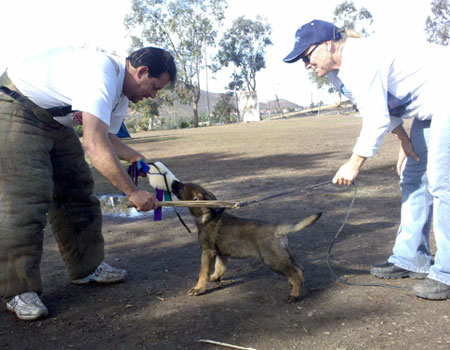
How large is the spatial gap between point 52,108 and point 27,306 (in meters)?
1.50

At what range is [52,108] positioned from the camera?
3.67 meters

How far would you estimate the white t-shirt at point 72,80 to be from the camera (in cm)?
333

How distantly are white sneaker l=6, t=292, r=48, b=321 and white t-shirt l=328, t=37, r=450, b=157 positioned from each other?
263 cm

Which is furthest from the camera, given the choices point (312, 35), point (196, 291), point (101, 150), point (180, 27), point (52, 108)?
point (180, 27)

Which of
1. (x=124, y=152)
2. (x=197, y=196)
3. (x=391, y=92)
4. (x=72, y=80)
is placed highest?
(x=72, y=80)

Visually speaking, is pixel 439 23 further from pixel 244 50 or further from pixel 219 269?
pixel 219 269

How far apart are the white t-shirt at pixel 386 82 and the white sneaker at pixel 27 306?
2633 millimetres

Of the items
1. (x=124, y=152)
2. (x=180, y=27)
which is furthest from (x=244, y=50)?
(x=124, y=152)

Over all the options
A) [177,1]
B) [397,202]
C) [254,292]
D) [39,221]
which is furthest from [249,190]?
[177,1]

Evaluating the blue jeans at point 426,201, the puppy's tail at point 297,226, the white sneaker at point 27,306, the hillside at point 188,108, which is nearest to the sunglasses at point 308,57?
the blue jeans at point 426,201

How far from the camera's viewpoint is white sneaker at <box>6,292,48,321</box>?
367cm

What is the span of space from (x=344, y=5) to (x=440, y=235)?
215 feet

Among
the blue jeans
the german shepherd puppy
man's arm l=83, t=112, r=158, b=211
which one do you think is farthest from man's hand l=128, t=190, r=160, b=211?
the blue jeans

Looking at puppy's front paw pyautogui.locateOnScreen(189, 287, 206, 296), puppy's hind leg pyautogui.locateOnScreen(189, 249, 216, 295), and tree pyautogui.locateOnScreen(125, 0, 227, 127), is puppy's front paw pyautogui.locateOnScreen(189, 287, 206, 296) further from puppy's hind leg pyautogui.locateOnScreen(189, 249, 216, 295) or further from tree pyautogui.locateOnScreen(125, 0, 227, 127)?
tree pyautogui.locateOnScreen(125, 0, 227, 127)
